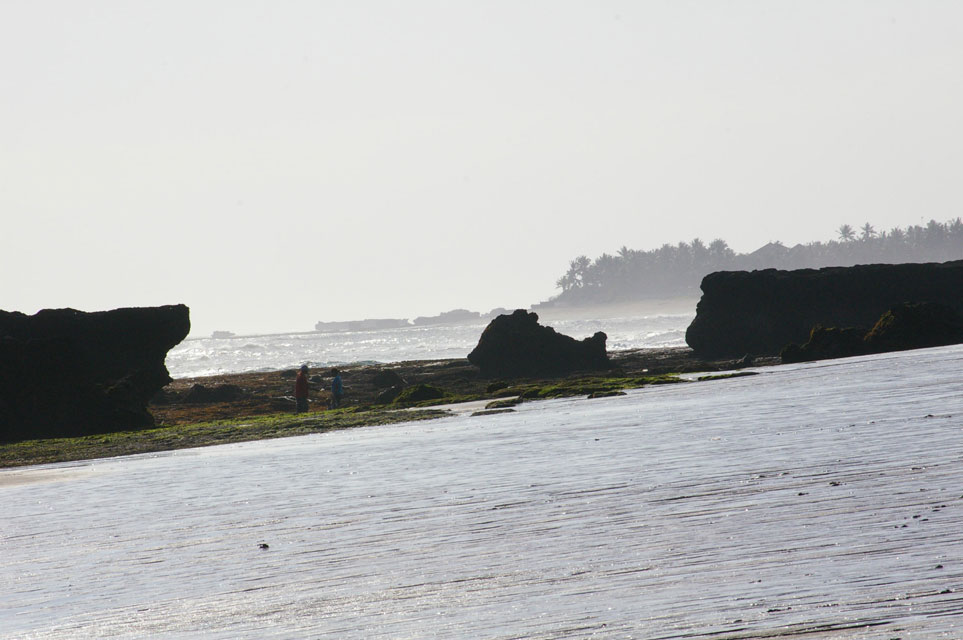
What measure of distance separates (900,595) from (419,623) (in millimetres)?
3273

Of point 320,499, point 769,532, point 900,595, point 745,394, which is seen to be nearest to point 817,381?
point 745,394

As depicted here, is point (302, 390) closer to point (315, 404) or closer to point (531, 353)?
point (315, 404)

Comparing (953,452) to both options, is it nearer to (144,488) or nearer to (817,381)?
(144,488)

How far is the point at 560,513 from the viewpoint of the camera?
11.6 m

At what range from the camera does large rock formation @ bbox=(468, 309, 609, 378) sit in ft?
162

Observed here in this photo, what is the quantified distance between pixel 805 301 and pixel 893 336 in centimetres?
974

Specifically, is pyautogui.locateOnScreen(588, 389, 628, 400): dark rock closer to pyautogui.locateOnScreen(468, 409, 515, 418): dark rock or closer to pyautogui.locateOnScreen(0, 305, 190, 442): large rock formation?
pyautogui.locateOnScreen(468, 409, 515, 418): dark rock

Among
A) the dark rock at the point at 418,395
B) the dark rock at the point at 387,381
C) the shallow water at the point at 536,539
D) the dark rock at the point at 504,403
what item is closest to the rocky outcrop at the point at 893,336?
the dark rock at the point at 504,403

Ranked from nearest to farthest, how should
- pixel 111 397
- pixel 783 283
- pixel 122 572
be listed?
pixel 122 572 → pixel 111 397 → pixel 783 283

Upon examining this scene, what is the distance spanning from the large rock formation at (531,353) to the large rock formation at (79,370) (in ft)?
55.3

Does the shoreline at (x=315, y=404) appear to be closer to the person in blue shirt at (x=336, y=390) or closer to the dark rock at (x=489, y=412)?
the person in blue shirt at (x=336, y=390)

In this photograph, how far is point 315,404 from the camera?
140 ft

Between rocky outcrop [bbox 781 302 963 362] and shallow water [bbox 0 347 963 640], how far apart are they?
2212 centimetres

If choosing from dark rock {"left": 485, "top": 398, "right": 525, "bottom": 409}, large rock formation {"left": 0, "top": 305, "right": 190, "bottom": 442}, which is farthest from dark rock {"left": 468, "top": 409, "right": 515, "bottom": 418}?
large rock formation {"left": 0, "top": 305, "right": 190, "bottom": 442}
